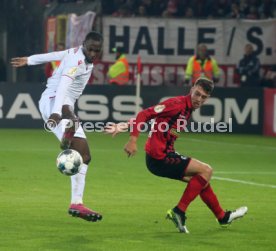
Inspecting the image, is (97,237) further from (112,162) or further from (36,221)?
(112,162)

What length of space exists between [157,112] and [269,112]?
50.7 feet

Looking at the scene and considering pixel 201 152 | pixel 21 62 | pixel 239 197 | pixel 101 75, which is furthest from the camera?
pixel 101 75

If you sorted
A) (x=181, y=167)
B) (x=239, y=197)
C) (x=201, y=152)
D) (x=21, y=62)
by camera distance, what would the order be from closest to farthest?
(x=181, y=167), (x=21, y=62), (x=239, y=197), (x=201, y=152)

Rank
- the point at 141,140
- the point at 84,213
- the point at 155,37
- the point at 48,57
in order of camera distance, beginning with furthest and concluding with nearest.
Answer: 1. the point at 155,37
2. the point at 141,140
3. the point at 48,57
4. the point at 84,213

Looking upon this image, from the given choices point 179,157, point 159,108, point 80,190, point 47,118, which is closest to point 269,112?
point 47,118

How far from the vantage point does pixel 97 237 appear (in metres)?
11.7

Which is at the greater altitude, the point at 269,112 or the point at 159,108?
the point at 159,108

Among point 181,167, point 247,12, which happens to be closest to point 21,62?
point 181,167

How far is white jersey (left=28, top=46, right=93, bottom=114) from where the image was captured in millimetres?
13141

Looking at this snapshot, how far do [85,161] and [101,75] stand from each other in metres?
18.8

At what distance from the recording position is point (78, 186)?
1302 centimetres

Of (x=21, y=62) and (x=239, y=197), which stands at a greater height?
(x=21, y=62)

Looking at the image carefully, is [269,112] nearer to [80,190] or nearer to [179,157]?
[80,190]

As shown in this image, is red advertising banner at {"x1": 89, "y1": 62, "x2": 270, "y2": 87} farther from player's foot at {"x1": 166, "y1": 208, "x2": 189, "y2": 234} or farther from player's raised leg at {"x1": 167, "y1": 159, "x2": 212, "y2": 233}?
player's foot at {"x1": 166, "y1": 208, "x2": 189, "y2": 234}
